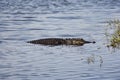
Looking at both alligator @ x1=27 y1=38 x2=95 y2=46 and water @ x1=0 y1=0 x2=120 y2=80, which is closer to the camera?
water @ x1=0 y1=0 x2=120 y2=80

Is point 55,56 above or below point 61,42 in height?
above

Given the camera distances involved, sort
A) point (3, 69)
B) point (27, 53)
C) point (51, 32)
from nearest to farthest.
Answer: point (3, 69) → point (27, 53) → point (51, 32)

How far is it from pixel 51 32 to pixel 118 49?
6.94 m

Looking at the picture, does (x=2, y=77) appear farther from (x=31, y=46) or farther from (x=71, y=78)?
(x=31, y=46)

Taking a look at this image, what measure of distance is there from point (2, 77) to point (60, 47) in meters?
5.98

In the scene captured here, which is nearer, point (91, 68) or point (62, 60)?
point (91, 68)

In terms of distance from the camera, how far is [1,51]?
17.2m

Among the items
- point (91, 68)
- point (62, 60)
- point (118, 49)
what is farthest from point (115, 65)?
point (118, 49)

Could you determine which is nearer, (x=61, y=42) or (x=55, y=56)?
(x=55, y=56)

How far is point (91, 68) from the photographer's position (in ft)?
45.0

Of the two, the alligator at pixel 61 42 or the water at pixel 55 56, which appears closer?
the water at pixel 55 56

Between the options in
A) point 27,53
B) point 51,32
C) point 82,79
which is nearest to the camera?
point 82,79

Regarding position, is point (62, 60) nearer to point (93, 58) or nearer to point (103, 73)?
point (93, 58)

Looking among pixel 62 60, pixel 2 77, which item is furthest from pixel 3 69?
pixel 62 60
